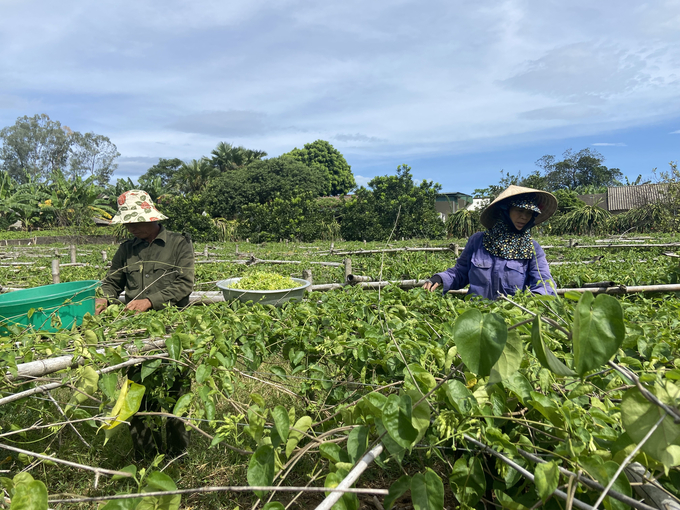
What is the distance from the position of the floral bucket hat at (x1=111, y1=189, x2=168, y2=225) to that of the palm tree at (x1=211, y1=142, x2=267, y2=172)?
37.2 metres

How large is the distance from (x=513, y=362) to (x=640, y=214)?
25879 millimetres

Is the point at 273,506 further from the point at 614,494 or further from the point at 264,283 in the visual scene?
the point at 264,283

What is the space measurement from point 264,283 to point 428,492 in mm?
1854

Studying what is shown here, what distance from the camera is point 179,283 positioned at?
3135 millimetres

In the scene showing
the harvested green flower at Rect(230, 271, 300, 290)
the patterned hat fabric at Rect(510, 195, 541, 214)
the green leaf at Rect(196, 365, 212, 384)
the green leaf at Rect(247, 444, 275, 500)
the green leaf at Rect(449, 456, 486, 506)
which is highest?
the patterned hat fabric at Rect(510, 195, 541, 214)

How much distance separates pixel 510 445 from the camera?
915mm

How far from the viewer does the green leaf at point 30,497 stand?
788 millimetres

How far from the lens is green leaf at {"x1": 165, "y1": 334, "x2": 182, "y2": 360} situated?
4.64 ft

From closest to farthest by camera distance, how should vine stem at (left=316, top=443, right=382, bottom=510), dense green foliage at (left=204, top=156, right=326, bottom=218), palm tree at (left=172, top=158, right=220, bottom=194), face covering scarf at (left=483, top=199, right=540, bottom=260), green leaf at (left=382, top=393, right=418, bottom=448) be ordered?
vine stem at (left=316, top=443, right=382, bottom=510)
green leaf at (left=382, top=393, right=418, bottom=448)
face covering scarf at (left=483, top=199, right=540, bottom=260)
dense green foliage at (left=204, top=156, right=326, bottom=218)
palm tree at (left=172, top=158, right=220, bottom=194)

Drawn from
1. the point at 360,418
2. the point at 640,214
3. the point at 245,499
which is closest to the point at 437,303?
the point at 360,418

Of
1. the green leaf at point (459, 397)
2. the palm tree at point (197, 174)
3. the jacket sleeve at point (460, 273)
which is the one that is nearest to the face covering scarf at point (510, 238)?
the jacket sleeve at point (460, 273)

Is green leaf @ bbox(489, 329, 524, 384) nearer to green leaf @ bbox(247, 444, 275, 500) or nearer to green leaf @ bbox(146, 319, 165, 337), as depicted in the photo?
green leaf @ bbox(247, 444, 275, 500)

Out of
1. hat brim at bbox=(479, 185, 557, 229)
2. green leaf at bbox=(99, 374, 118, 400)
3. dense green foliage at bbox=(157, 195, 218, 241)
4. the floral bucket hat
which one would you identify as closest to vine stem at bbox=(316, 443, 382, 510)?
green leaf at bbox=(99, 374, 118, 400)

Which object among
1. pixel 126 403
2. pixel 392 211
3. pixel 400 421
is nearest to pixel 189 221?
pixel 392 211
